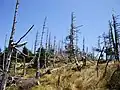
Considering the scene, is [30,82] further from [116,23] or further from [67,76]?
[116,23]

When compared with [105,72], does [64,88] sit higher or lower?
lower

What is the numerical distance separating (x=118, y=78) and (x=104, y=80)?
1.39 m

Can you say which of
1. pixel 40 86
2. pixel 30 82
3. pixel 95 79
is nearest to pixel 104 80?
pixel 95 79

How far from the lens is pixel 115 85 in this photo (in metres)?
17.8

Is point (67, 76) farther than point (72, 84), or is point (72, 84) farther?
point (67, 76)

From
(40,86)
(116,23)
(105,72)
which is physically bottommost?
(40,86)

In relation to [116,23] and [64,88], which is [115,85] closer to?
[64,88]

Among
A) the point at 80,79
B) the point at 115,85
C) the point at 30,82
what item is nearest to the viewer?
the point at 115,85

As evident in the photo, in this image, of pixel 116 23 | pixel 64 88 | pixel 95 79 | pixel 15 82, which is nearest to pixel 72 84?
pixel 64 88

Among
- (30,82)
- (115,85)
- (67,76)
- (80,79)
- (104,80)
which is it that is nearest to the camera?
(115,85)

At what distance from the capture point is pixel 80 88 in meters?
19.1

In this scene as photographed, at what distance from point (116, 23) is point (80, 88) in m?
36.6

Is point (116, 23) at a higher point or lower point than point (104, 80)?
higher

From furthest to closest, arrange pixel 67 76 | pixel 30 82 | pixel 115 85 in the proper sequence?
pixel 30 82 → pixel 67 76 → pixel 115 85
